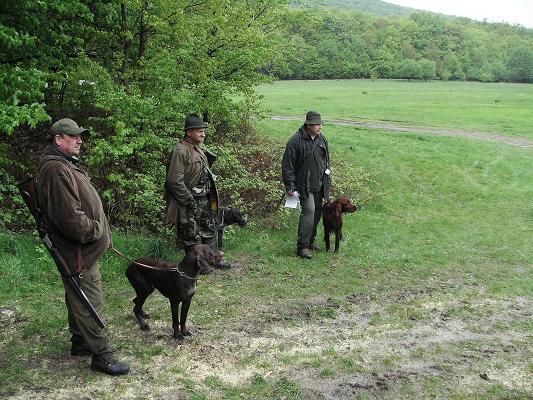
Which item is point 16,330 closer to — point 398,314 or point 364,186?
point 398,314

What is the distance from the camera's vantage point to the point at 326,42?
84125 millimetres

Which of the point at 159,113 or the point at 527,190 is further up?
the point at 159,113

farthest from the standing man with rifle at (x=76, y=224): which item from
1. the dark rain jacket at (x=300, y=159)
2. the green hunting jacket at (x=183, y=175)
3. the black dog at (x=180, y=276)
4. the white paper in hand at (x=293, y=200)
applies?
the dark rain jacket at (x=300, y=159)

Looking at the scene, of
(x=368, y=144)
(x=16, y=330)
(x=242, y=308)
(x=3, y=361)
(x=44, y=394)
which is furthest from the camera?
(x=368, y=144)

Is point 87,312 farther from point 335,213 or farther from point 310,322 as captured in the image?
point 335,213

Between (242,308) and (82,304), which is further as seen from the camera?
(242,308)

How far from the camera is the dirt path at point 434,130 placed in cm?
2405

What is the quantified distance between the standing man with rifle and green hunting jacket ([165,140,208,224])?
2.23m

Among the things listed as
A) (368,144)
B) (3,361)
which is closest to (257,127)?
(368,144)

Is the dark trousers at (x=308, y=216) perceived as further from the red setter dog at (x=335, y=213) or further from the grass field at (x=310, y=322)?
the grass field at (x=310, y=322)

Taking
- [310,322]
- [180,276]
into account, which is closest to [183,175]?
[180,276]

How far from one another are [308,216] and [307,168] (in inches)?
33.4

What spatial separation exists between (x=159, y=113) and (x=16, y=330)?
4.40 metres

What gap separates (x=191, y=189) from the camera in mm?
7355
